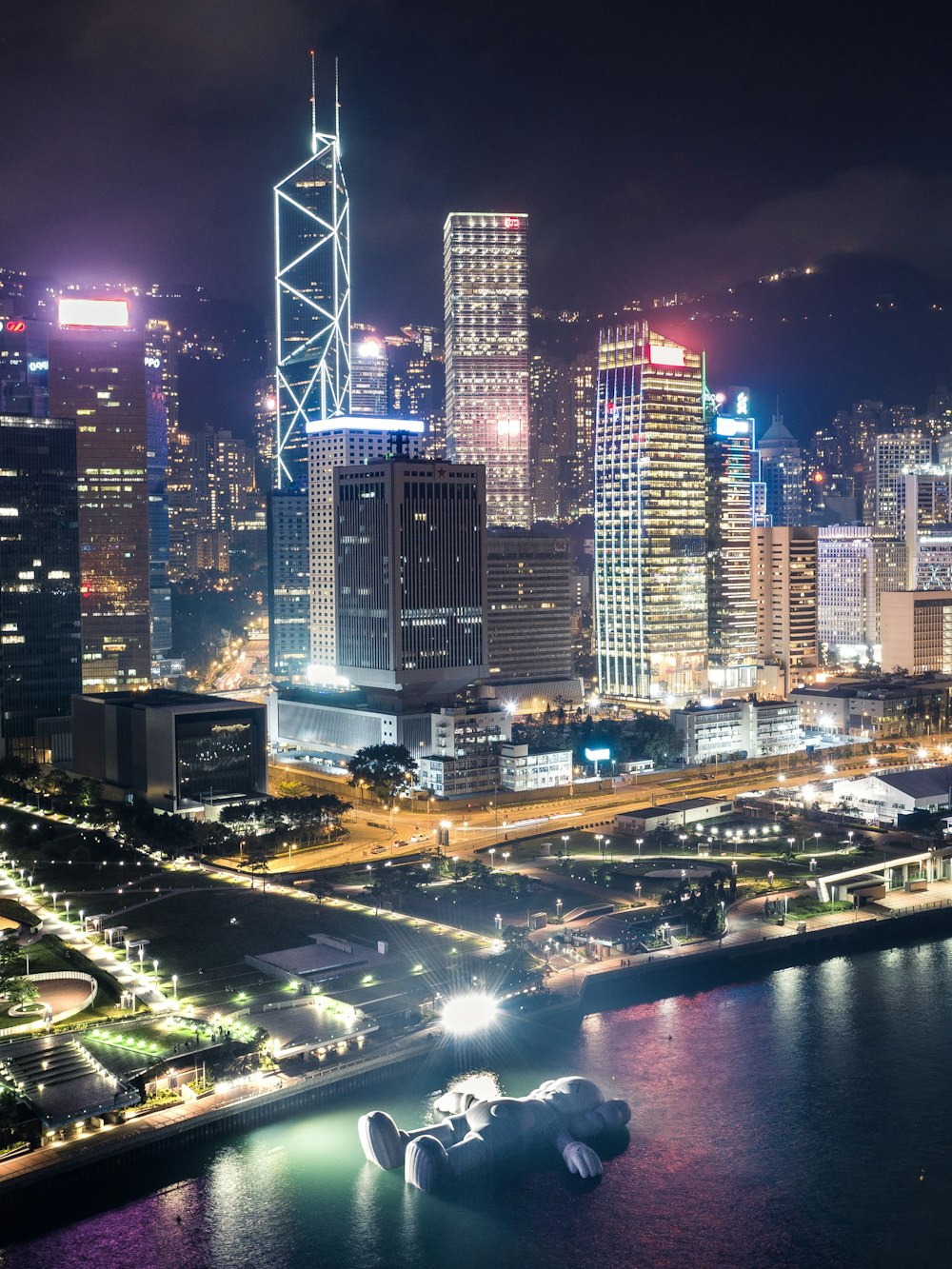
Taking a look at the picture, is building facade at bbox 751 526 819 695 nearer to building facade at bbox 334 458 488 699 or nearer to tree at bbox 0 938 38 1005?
building facade at bbox 334 458 488 699

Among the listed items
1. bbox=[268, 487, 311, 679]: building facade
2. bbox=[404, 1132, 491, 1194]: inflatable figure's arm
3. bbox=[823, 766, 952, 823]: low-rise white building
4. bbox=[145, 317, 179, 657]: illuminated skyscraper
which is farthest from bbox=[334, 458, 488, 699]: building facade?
bbox=[404, 1132, 491, 1194]: inflatable figure's arm

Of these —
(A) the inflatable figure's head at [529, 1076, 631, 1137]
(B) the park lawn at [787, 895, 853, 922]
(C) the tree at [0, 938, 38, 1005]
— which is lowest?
(A) the inflatable figure's head at [529, 1076, 631, 1137]

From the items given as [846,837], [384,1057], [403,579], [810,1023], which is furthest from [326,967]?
[403,579]

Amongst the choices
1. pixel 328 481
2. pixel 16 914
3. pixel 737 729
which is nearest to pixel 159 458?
pixel 328 481

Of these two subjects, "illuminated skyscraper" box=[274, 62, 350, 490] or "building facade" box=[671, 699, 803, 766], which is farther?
"illuminated skyscraper" box=[274, 62, 350, 490]

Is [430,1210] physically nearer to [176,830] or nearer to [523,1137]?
[523,1137]

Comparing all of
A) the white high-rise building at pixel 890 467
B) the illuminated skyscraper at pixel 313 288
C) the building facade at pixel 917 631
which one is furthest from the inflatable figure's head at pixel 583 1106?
the white high-rise building at pixel 890 467
